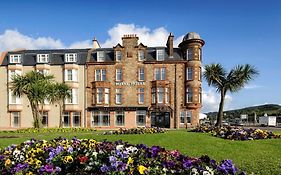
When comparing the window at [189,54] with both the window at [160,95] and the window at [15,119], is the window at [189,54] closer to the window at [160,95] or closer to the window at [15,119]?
the window at [160,95]

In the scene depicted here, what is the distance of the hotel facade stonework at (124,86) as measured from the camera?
40406 mm

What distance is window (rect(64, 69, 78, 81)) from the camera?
4241cm

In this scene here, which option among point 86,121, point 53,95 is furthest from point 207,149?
point 86,121

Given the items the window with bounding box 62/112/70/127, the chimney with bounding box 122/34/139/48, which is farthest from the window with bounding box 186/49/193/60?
the window with bounding box 62/112/70/127

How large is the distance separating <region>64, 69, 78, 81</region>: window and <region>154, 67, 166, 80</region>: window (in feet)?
39.0

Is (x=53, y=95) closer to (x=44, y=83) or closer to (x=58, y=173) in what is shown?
(x=44, y=83)

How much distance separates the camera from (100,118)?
138ft

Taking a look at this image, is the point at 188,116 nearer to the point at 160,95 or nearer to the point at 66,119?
the point at 160,95

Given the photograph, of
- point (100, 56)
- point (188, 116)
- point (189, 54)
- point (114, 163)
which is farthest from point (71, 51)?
point (114, 163)

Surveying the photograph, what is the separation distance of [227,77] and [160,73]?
1158 centimetres

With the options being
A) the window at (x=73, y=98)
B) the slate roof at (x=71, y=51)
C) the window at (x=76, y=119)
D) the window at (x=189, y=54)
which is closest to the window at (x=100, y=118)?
the window at (x=76, y=119)

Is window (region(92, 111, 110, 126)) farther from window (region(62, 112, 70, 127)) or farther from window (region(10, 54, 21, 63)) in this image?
window (region(10, 54, 21, 63))

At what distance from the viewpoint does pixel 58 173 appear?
6.24m

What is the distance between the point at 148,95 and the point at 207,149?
96.0ft
